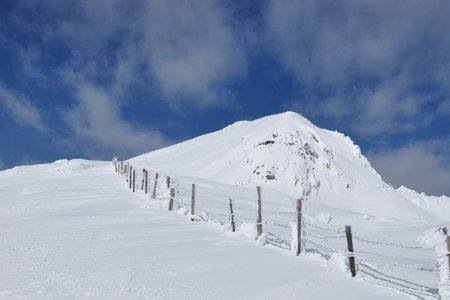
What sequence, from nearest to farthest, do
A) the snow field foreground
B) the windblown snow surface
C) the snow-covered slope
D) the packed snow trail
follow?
the packed snow trail, the windblown snow surface, the snow field foreground, the snow-covered slope

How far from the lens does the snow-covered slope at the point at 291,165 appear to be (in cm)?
9119

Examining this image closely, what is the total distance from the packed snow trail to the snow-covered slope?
70.1 metres

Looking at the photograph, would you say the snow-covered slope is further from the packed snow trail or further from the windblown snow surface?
the packed snow trail

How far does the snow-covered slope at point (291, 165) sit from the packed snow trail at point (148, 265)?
230 ft

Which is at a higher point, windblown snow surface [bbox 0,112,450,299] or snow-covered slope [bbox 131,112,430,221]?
snow-covered slope [bbox 131,112,430,221]

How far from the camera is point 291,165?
98.2m

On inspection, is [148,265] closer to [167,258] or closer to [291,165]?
[167,258]

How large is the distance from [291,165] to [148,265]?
89054mm

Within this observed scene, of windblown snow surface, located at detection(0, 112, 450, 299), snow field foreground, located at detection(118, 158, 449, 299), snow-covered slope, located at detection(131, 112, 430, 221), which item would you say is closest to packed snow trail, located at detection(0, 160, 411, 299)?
windblown snow surface, located at detection(0, 112, 450, 299)

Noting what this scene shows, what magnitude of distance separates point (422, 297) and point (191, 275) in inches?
167

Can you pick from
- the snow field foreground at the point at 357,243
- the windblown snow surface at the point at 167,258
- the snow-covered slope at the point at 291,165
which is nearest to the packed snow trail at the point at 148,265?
the windblown snow surface at the point at 167,258

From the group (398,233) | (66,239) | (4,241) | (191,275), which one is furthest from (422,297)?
(398,233)

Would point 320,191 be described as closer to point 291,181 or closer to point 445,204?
point 291,181

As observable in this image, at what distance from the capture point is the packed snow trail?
848cm
